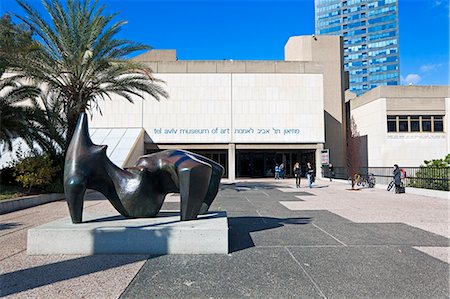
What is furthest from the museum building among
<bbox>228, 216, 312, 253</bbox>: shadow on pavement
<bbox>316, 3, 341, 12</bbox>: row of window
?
<bbox>316, 3, 341, 12</bbox>: row of window

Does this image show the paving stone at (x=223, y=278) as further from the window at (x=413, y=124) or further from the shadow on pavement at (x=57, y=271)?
the window at (x=413, y=124)

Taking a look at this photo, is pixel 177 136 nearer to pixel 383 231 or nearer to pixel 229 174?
pixel 229 174

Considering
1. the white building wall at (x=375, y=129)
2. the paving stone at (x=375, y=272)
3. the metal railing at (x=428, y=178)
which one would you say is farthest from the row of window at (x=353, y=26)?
the paving stone at (x=375, y=272)

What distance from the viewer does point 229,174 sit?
30250 mm

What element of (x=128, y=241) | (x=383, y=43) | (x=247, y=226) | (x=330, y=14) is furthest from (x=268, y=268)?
(x=330, y=14)

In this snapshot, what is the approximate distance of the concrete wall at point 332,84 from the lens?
36.7 m

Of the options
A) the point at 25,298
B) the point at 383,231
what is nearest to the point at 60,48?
the point at 25,298

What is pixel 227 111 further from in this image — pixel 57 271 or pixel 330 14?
pixel 330 14

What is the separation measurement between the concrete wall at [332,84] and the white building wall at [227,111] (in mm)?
6877

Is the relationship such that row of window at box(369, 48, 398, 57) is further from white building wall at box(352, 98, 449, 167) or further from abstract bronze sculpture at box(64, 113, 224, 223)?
abstract bronze sculpture at box(64, 113, 224, 223)

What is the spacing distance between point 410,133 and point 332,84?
35.2ft

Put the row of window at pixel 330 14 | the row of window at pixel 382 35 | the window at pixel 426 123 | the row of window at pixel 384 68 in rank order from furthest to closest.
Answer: the row of window at pixel 330 14 < the row of window at pixel 382 35 < the row of window at pixel 384 68 < the window at pixel 426 123

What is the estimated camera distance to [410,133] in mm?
30844

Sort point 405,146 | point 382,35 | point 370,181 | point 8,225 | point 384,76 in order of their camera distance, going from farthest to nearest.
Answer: point 382,35 → point 384,76 → point 405,146 → point 370,181 → point 8,225
